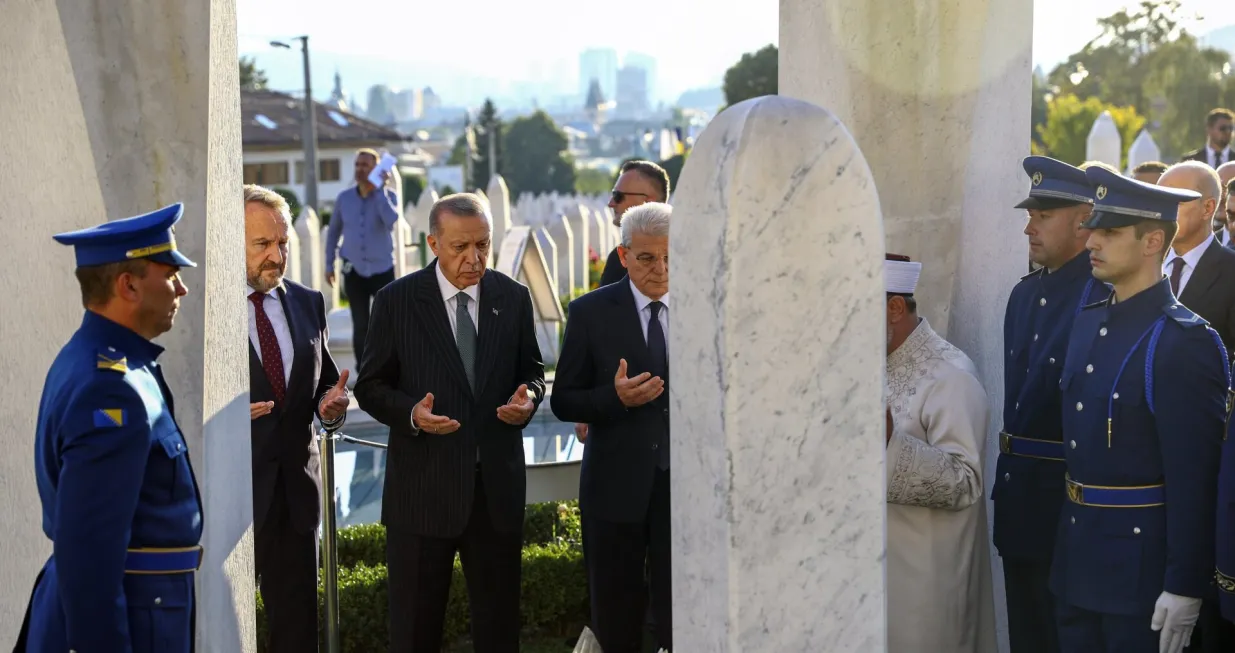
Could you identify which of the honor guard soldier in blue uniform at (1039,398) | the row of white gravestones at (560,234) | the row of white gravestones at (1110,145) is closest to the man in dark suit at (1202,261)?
the honor guard soldier in blue uniform at (1039,398)

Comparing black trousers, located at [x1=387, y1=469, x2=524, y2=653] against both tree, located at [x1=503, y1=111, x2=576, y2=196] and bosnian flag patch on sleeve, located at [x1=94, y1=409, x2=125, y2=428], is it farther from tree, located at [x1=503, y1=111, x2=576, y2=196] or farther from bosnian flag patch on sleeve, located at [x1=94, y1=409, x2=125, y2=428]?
tree, located at [x1=503, y1=111, x2=576, y2=196]

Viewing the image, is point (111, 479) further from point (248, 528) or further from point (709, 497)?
point (709, 497)

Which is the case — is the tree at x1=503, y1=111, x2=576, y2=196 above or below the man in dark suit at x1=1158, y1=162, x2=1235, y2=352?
above

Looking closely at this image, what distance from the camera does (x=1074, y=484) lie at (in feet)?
14.1

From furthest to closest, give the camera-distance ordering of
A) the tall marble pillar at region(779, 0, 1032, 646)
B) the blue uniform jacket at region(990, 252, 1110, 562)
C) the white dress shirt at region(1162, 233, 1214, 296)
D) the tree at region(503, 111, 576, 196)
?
the tree at region(503, 111, 576, 196) → the white dress shirt at region(1162, 233, 1214, 296) → the tall marble pillar at region(779, 0, 1032, 646) → the blue uniform jacket at region(990, 252, 1110, 562)

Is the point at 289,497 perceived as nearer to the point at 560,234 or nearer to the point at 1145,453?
the point at 1145,453

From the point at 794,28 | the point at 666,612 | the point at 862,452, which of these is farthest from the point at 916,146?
the point at 862,452

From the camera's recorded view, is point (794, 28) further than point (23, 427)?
Yes

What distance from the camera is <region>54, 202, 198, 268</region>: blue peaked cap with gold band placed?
353cm

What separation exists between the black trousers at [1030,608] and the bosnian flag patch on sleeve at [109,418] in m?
2.93

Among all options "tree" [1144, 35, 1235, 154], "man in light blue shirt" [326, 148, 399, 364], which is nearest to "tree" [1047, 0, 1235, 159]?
"tree" [1144, 35, 1235, 154]

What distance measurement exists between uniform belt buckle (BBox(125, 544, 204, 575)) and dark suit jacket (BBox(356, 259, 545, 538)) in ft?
4.88

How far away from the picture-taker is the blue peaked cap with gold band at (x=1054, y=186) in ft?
15.5

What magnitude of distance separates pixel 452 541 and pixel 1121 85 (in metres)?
64.9
